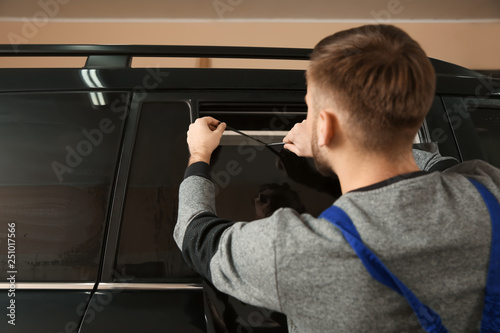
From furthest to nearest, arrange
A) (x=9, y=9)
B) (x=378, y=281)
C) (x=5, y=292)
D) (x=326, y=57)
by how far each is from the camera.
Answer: (x=9, y=9), (x=5, y=292), (x=326, y=57), (x=378, y=281)

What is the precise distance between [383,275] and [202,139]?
594 millimetres

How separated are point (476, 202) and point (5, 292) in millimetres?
1088

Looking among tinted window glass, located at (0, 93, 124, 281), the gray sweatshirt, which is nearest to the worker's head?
the gray sweatshirt

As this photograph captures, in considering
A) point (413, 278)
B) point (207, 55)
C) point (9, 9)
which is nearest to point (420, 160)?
point (413, 278)

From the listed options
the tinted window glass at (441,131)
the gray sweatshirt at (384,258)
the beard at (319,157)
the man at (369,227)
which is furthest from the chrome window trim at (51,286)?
the tinted window glass at (441,131)

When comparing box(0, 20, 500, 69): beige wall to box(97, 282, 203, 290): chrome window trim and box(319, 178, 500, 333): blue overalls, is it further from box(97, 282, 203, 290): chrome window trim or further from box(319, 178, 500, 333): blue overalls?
box(319, 178, 500, 333): blue overalls

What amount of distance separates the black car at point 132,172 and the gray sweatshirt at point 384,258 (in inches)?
11.2

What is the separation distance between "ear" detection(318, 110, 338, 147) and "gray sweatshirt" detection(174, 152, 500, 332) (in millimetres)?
130

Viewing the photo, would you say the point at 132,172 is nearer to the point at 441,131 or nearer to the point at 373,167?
the point at 373,167

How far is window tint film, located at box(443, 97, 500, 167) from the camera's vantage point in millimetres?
1273

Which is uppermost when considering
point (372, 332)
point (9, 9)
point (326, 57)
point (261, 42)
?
point (9, 9)

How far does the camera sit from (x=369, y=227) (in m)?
0.70

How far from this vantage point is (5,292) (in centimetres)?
104

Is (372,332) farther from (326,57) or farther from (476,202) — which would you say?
(326,57)
